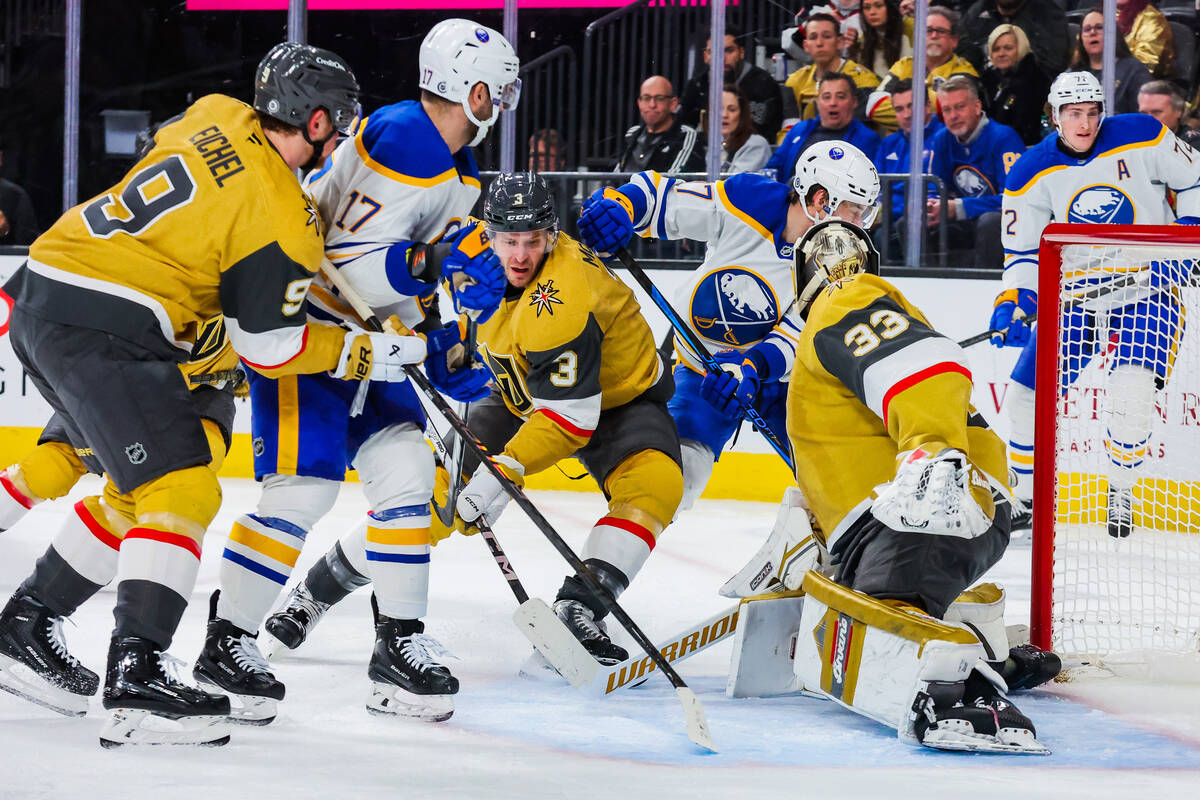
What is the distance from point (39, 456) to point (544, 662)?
1093 millimetres

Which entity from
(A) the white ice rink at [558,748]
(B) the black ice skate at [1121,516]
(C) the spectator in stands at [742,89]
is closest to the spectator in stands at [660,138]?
(C) the spectator in stands at [742,89]

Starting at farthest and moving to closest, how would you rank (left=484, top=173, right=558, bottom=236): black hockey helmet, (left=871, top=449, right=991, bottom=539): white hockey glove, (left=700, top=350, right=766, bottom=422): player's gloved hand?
(left=700, top=350, right=766, bottom=422): player's gloved hand, (left=484, top=173, right=558, bottom=236): black hockey helmet, (left=871, top=449, right=991, bottom=539): white hockey glove

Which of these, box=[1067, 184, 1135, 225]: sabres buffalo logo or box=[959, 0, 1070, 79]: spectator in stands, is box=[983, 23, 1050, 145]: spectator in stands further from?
box=[1067, 184, 1135, 225]: sabres buffalo logo

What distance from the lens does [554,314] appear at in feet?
9.16

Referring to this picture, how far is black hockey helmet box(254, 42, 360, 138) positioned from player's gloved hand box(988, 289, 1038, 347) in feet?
8.46

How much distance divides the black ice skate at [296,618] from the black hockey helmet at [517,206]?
80 centimetres

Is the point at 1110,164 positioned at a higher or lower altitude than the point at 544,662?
higher

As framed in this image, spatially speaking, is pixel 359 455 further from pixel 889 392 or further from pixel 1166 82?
pixel 1166 82

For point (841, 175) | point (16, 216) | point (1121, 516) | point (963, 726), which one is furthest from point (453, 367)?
point (16, 216)

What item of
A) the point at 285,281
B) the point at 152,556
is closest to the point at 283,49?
the point at 285,281

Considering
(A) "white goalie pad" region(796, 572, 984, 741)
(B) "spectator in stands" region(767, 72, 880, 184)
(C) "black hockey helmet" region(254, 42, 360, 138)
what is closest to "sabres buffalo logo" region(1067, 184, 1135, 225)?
(B) "spectator in stands" region(767, 72, 880, 184)

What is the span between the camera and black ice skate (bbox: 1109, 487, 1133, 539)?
3.36 m

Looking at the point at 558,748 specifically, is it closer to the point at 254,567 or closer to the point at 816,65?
the point at 254,567

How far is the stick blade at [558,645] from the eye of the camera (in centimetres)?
251
